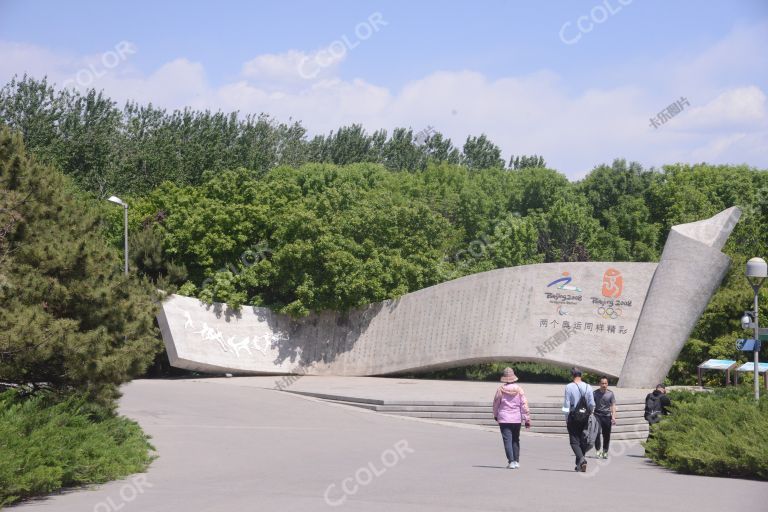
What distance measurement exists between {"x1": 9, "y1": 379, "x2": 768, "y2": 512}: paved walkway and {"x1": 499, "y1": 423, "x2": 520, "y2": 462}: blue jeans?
0.78 feet

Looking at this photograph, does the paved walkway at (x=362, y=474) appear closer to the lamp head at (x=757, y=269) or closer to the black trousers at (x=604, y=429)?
the black trousers at (x=604, y=429)

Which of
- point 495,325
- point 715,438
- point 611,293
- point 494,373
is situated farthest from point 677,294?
point 715,438

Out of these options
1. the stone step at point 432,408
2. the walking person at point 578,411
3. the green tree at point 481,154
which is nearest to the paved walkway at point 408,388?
the stone step at point 432,408

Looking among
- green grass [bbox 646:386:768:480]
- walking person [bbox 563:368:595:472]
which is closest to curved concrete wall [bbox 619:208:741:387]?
green grass [bbox 646:386:768:480]

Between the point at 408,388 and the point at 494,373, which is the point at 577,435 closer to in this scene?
the point at 408,388

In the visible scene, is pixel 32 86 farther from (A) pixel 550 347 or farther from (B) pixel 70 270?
(B) pixel 70 270

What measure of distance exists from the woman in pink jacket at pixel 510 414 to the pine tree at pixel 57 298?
4.38 metres

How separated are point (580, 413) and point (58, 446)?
596 cm

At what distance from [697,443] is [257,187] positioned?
21366 mm

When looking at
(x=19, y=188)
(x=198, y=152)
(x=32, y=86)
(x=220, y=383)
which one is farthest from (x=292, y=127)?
(x=19, y=188)

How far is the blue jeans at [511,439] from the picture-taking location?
36.7ft

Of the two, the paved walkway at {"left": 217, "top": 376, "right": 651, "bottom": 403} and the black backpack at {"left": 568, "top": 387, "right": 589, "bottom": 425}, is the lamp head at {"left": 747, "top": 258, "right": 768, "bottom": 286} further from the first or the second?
the paved walkway at {"left": 217, "top": 376, "right": 651, "bottom": 403}

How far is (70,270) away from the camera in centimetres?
1094

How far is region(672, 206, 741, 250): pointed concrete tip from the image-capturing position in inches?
907
